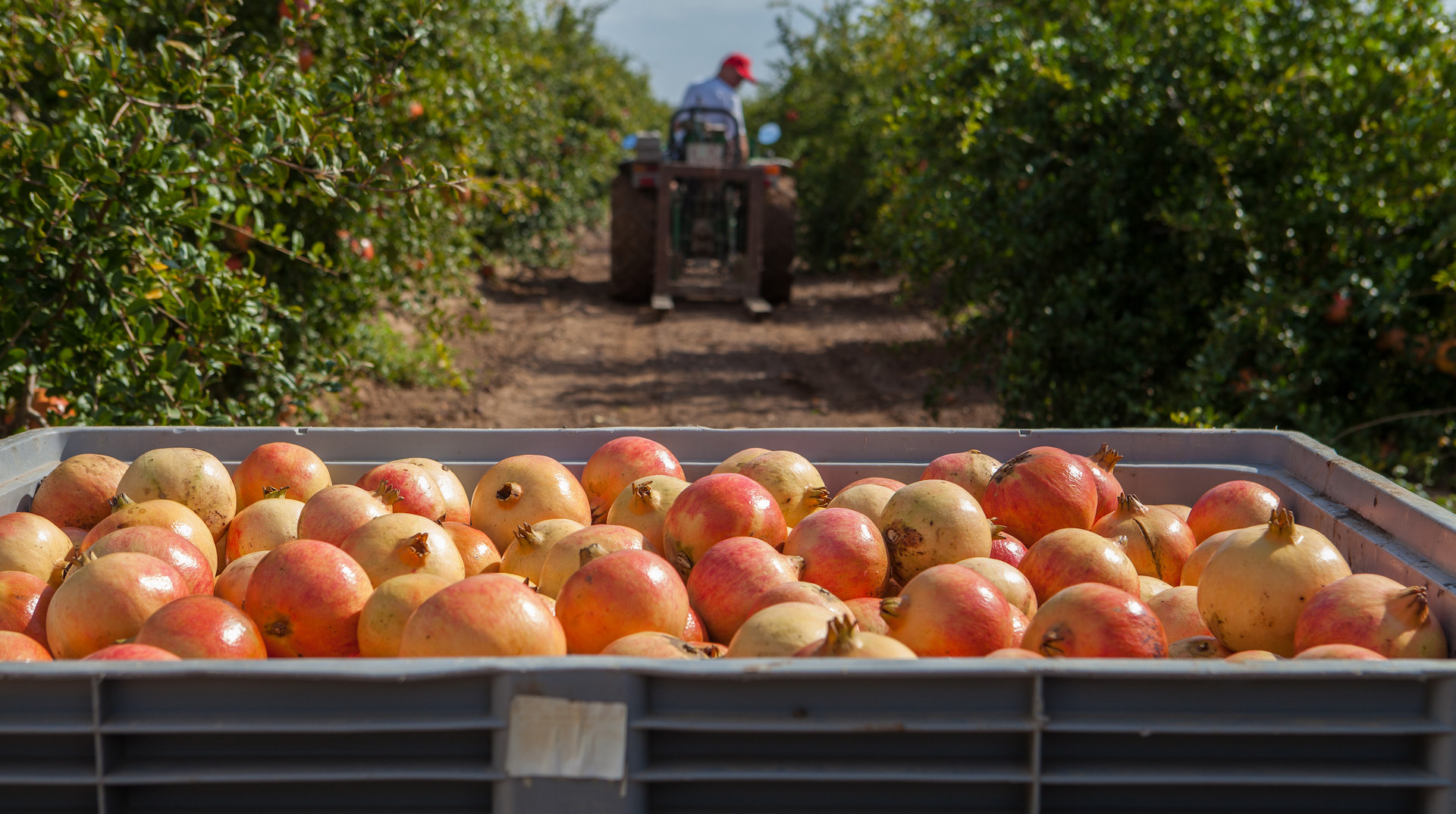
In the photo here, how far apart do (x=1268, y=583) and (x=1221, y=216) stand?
137 inches

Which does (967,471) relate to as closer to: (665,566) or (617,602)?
(665,566)

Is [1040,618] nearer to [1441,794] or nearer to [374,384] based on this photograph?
[1441,794]

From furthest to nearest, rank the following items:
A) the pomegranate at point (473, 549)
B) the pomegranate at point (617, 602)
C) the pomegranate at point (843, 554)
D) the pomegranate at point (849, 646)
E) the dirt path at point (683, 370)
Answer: the dirt path at point (683, 370) < the pomegranate at point (473, 549) < the pomegranate at point (843, 554) < the pomegranate at point (617, 602) < the pomegranate at point (849, 646)

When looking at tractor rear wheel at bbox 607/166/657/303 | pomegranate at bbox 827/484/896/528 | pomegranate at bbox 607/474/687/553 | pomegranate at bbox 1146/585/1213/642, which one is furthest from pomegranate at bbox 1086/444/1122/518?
tractor rear wheel at bbox 607/166/657/303

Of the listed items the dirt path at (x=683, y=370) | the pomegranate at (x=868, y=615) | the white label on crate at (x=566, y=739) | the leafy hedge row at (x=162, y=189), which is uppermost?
the leafy hedge row at (x=162, y=189)

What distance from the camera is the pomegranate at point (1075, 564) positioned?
1.82m

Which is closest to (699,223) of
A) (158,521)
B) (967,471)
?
(967,471)

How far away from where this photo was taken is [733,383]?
8336mm

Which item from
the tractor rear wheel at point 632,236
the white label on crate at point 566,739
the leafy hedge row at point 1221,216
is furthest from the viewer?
the tractor rear wheel at point 632,236

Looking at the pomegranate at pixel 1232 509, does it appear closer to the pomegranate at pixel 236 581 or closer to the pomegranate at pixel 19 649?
the pomegranate at pixel 236 581

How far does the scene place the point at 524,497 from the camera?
7.25 feet

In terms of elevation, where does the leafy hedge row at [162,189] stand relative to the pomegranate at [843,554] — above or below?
above

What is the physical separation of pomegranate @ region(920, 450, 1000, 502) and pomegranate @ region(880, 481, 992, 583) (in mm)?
242

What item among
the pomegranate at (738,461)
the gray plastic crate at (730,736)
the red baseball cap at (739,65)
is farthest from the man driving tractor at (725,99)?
the gray plastic crate at (730,736)
